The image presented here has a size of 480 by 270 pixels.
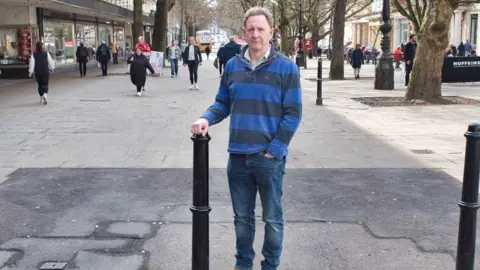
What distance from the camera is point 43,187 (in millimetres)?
6387

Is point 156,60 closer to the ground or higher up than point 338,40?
closer to the ground

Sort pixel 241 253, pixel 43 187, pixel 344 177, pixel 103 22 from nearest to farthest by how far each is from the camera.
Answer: pixel 241 253
pixel 43 187
pixel 344 177
pixel 103 22

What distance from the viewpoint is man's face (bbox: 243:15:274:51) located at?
3.36 meters

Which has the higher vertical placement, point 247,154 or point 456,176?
point 247,154

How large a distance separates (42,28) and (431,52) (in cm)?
1826

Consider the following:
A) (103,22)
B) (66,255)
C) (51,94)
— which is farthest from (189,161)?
(103,22)

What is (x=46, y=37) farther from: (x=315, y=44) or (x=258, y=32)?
(x=315, y=44)

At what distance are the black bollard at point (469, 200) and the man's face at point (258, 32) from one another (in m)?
1.26

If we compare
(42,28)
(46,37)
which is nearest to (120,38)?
(46,37)

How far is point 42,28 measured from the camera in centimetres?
2580

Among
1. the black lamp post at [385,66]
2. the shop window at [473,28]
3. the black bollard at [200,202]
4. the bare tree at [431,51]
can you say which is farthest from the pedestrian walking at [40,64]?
the shop window at [473,28]

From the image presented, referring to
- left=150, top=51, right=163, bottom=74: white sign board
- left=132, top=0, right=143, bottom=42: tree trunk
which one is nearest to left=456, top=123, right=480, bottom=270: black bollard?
left=150, top=51, right=163, bottom=74: white sign board

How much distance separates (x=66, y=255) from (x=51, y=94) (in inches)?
554

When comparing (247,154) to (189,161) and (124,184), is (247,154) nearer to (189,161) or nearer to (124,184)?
(124,184)
